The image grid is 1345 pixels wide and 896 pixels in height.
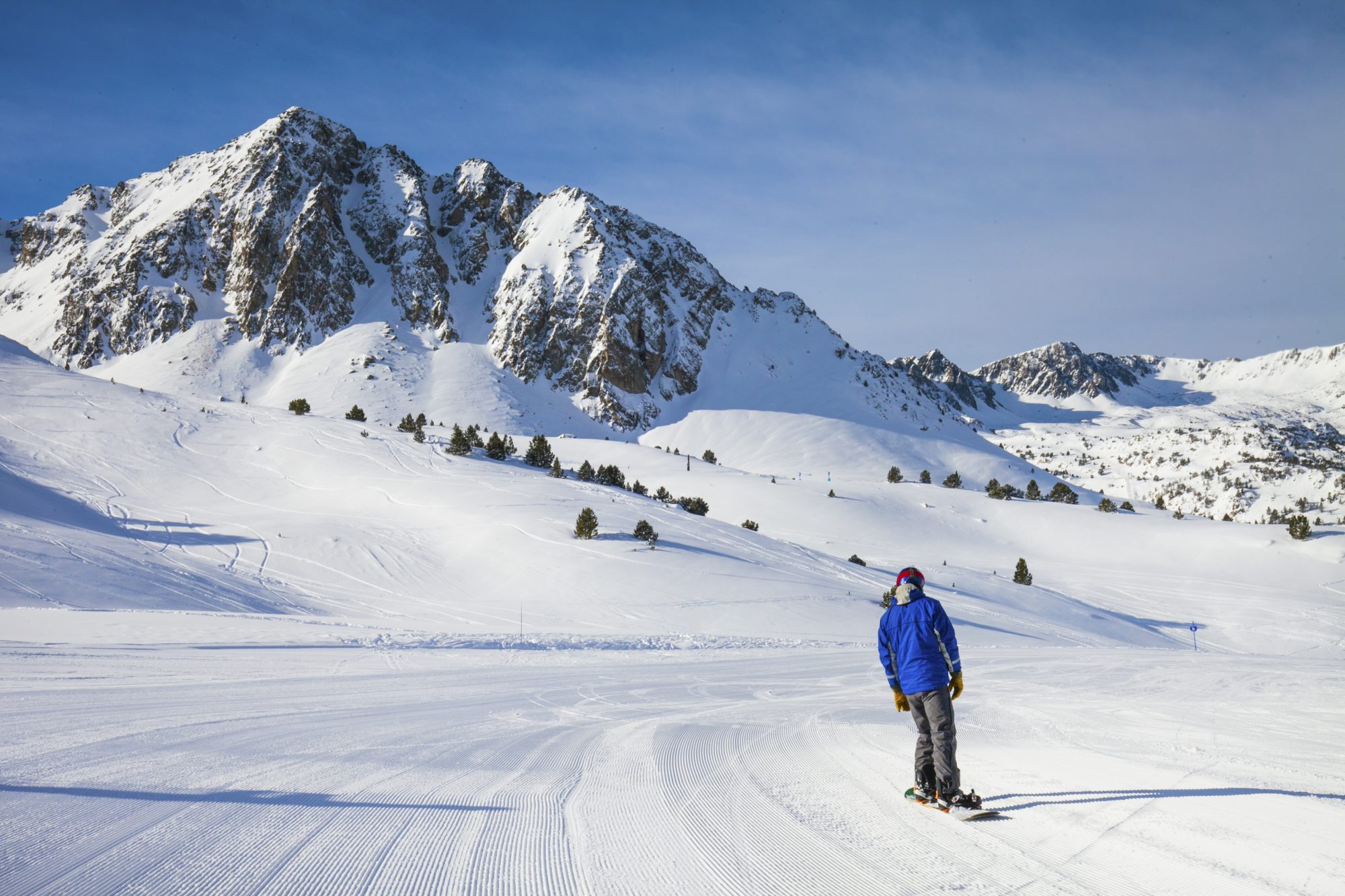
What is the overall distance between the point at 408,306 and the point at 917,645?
411ft

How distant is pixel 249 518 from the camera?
3056cm

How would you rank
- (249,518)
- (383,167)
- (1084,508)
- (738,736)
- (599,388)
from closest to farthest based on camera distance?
(738,736) < (249,518) < (1084,508) < (599,388) < (383,167)

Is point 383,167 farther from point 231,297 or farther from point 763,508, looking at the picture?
point 763,508

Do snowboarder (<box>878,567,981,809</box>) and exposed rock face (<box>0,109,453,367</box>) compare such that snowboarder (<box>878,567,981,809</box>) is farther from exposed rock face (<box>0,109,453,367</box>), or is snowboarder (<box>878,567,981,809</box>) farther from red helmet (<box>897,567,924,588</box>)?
exposed rock face (<box>0,109,453,367</box>)

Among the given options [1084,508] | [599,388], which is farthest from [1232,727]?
[599,388]

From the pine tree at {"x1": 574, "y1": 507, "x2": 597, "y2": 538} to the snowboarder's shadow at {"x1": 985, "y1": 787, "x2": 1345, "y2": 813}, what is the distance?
977 inches

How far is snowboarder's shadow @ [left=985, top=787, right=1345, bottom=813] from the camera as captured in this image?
553cm

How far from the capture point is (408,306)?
393 feet

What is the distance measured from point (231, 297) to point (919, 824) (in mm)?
135294

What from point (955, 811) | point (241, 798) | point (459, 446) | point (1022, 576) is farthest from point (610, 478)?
point (955, 811)

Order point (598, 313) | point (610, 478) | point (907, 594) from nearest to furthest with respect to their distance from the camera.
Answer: point (907, 594) → point (610, 478) → point (598, 313)

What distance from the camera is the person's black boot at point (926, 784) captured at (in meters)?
5.54

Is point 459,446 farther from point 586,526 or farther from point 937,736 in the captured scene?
point 937,736

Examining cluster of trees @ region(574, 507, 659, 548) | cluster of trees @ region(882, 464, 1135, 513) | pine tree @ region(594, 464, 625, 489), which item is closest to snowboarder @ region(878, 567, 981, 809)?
cluster of trees @ region(574, 507, 659, 548)
